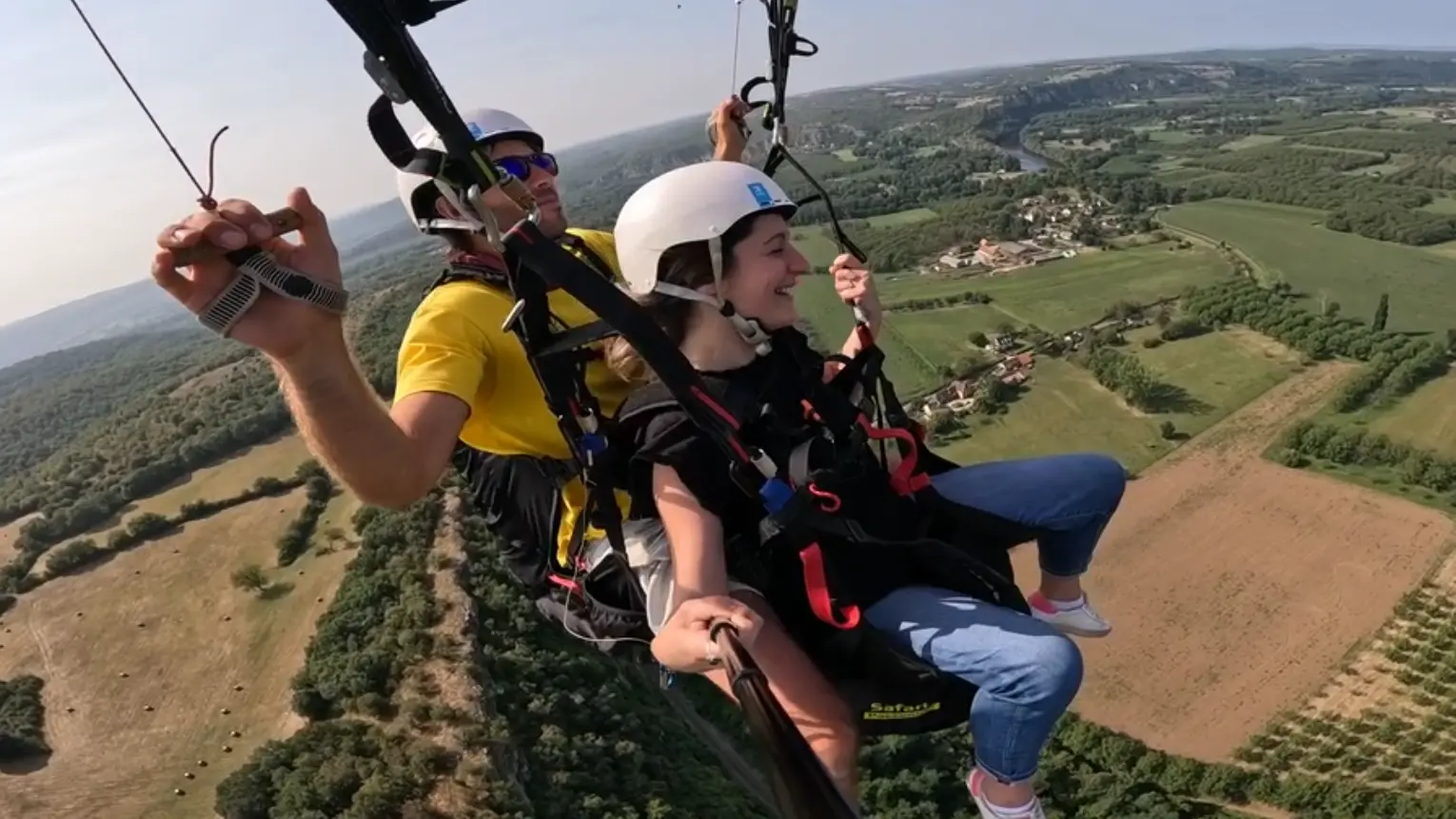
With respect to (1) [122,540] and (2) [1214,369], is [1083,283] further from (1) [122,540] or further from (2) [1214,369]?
(1) [122,540]

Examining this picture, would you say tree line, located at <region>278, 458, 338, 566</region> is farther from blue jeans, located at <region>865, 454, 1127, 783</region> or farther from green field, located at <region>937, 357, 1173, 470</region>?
blue jeans, located at <region>865, 454, 1127, 783</region>

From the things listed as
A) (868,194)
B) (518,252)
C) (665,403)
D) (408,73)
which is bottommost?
(868,194)

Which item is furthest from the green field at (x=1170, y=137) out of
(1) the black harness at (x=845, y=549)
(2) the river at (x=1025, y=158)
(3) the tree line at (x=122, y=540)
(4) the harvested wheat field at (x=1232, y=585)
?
(1) the black harness at (x=845, y=549)

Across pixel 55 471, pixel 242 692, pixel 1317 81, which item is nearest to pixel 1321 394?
pixel 242 692

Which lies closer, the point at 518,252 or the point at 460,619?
the point at 518,252

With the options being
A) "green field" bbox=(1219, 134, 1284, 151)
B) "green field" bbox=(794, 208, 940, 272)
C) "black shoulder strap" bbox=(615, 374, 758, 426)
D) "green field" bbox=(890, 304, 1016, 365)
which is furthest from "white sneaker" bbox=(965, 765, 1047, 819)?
"green field" bbox=(1219, 134, 1284, 151)

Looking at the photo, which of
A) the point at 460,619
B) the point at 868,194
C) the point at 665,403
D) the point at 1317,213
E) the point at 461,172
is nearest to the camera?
the point at 461,172

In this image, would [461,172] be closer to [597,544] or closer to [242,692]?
[597,544]

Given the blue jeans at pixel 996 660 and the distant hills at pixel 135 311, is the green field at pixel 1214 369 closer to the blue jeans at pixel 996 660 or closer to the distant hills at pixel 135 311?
the blue jeans at pixel 996 660
